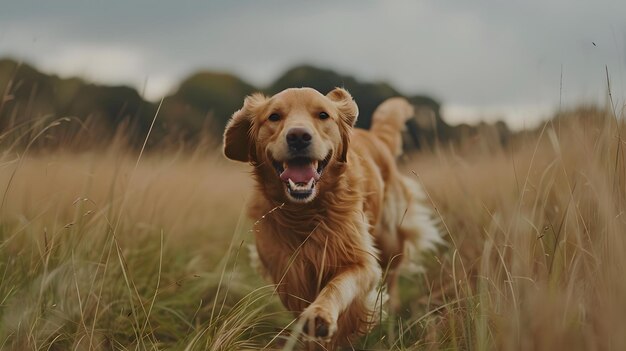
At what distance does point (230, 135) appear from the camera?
4.07m

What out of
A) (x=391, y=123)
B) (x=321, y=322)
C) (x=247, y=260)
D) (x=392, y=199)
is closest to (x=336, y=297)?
(x=321, y=322)

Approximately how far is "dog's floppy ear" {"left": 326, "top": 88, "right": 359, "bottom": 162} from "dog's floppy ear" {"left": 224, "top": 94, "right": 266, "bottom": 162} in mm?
419

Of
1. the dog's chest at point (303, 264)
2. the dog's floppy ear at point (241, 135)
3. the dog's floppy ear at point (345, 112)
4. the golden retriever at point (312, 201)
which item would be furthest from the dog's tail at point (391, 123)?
the dog's chest at point (303, 264)

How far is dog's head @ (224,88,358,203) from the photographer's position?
345 centimetres

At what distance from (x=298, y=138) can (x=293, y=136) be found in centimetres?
3

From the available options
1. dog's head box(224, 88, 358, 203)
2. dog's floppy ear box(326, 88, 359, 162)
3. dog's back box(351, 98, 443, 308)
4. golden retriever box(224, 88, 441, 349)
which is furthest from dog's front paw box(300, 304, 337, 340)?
dog's back box(351, 98, 443, 308)

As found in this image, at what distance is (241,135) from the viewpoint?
408cm

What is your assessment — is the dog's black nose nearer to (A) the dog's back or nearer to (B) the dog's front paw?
(B) the dog's front paw

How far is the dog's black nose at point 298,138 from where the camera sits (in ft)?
11.0

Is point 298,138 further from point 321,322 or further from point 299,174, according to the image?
point 321,322

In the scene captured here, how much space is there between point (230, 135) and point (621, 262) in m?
2.26

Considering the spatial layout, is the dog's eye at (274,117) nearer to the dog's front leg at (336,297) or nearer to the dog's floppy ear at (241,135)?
the dog's floppy ear at (241,135)

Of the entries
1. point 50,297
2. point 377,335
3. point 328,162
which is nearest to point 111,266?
point 50,297

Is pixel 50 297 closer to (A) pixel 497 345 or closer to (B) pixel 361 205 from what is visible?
(B) pixel 361 205
